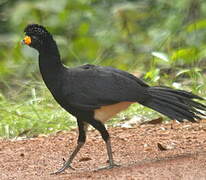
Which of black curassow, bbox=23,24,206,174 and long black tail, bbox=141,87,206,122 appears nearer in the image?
black curassow, bbox=23,24,206,174

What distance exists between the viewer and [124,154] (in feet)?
16.3

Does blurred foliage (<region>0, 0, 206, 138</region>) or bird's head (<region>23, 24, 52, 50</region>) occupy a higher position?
bird's head (<region>23, 24, 52, 50</region>)

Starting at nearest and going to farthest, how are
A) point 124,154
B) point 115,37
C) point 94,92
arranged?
1. point 94,92
2. point 124,154
3. point 115,37

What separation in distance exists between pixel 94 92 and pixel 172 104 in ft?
1.94

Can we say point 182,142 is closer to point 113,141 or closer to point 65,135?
point 113,141

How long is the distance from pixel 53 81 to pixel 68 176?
0.67 m

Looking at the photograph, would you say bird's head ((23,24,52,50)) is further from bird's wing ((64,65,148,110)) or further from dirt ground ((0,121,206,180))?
dirt ground ((0,121,206,180))

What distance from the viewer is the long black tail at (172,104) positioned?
175 inches

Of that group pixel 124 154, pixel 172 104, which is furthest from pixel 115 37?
pixel 172 104

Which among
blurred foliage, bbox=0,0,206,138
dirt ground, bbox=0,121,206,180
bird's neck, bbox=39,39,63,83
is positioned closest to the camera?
dirt ground, bbox=0,121,206,180

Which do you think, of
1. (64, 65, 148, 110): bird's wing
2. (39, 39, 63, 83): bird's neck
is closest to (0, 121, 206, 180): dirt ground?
(64, 65, 148, 110): bird's wing

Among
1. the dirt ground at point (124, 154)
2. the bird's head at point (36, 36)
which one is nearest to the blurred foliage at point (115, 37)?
the dirt ground at point (124, 154)

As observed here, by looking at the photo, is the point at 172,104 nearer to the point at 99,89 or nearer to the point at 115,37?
the point at 99,89

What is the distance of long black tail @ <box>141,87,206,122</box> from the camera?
175 inches
